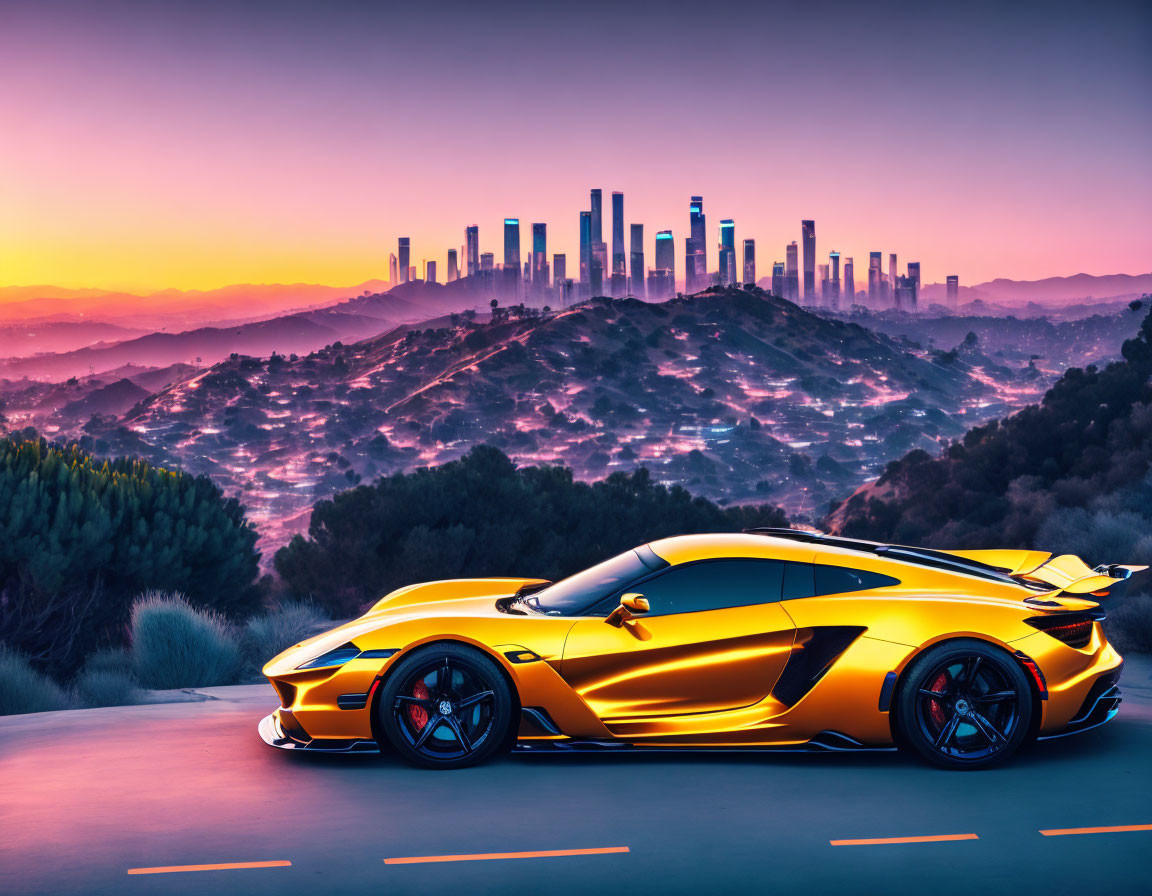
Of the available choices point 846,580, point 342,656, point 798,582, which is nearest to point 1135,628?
point 846,580

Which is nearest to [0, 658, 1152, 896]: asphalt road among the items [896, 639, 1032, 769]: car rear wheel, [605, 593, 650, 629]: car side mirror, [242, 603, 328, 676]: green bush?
[896, 639, 1032, 769]: car rear wheel

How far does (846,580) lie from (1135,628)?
673 cm

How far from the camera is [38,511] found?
15414 mm

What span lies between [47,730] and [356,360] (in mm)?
122581

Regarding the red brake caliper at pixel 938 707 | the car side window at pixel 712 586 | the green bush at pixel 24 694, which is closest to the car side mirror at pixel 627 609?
the car side window at pixel 712 586

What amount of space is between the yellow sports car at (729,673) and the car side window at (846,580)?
0.04 ft

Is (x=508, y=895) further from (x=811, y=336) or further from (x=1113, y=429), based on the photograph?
(x=811, y=336)

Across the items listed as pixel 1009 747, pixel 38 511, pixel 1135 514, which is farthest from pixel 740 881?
pixel 1135 514

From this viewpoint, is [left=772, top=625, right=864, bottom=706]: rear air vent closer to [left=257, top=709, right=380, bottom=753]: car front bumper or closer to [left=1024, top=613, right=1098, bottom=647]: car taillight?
[left=1024, top=613, right=1098, bottom=647]: car taillight

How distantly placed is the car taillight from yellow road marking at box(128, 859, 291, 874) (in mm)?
4182

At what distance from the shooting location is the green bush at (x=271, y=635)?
1309cm

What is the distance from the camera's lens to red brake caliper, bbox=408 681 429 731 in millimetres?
6867

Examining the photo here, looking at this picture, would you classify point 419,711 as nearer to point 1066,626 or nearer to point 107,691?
point 1066,626

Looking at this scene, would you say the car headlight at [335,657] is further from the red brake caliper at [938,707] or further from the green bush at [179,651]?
the green bush at [179,651]
